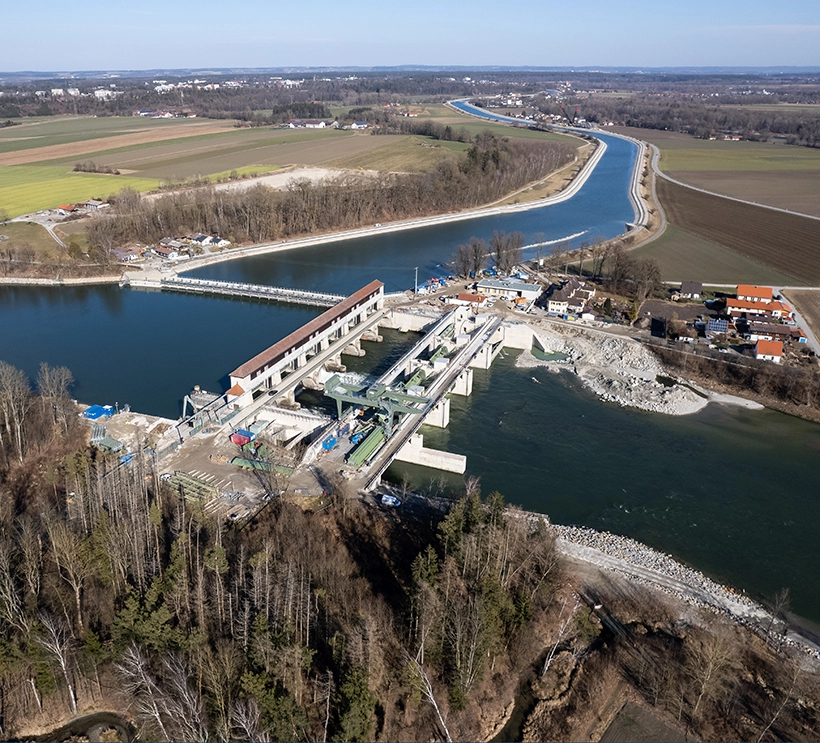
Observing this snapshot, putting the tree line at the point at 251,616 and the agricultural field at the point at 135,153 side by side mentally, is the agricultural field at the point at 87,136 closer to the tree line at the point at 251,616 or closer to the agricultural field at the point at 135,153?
the agricultural field at the point at 135,153

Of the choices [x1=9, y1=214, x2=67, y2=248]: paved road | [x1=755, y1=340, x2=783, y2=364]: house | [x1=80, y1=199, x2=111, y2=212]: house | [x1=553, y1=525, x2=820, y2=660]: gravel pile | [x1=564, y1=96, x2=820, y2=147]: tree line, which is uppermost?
[x1=564, y1=96, x2=820, y2=147]: tree line

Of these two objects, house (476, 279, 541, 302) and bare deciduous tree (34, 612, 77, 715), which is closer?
bare deciduous tree (34, 612, 77, 715)

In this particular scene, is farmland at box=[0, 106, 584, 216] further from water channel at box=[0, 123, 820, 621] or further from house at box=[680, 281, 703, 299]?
house at box=[680, 281, 703, 299]

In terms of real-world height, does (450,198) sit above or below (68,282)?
above

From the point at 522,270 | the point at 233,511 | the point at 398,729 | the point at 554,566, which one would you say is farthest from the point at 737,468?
the point at 522,270

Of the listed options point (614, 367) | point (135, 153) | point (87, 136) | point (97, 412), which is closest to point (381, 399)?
point (97, 412)

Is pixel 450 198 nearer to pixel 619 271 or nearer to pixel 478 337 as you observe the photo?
pixel 619 271

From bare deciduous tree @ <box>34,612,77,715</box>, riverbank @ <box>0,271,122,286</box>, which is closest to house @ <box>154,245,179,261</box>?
riverbank @ <box>0,271,122,286</box>
